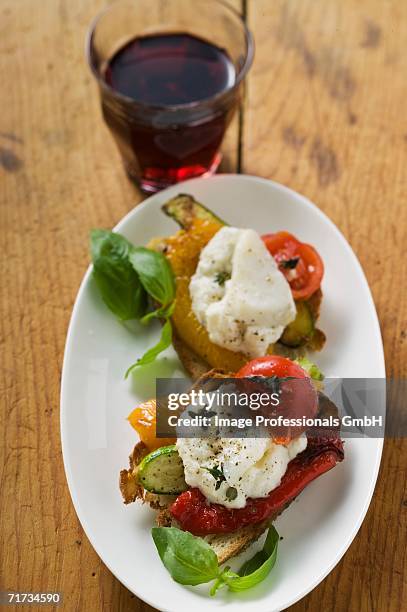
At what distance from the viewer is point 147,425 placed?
2564 mm

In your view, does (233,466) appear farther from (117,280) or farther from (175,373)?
(117,280)

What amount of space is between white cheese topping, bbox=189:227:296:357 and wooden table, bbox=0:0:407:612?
594mm

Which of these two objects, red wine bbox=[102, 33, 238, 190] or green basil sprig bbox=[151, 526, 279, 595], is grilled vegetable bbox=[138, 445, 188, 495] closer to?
green basil sprig bbox=[151, 526, 279, 595]

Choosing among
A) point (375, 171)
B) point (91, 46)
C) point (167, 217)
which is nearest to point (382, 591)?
point (167, 217)

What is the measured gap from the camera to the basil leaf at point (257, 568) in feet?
7.41

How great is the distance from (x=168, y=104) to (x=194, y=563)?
196 centimetres

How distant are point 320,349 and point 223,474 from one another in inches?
28.7

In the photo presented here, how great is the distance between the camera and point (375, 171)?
3559mm

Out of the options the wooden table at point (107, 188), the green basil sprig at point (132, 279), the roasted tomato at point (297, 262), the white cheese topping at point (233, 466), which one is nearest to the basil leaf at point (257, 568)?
the white cheese topping at point (233, 466)

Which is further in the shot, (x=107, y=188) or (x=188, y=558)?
(x=107, y=188)

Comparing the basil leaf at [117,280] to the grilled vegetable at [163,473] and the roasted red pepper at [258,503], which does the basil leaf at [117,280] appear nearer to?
the grilled vegetable at [163,473]

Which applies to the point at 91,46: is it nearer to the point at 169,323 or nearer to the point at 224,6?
the point at 224,6

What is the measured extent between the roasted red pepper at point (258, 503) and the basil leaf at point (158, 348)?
0.55 m

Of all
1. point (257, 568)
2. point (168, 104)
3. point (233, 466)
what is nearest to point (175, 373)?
point (233, 466)
